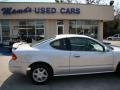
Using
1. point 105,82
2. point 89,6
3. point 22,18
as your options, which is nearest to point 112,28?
point 89,6

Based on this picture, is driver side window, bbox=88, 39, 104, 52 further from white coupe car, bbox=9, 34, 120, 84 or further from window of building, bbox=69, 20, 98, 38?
window of building, bbox=69, 20, 98, 38

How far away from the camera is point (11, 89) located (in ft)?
23.3

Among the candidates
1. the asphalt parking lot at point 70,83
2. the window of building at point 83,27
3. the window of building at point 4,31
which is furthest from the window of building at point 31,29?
the asphalt parking lot at point 70,83

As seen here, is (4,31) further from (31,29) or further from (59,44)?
(59,44)

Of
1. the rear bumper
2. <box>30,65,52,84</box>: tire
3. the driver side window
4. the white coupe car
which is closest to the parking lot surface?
<box>30,65,52,84</box>: tire

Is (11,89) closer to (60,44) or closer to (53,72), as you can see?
(53,72)

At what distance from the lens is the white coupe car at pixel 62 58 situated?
752 cm

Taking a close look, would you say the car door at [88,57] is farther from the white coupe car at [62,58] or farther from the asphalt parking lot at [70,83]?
the asphalt parking lot at [70,83]

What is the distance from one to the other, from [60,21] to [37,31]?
3.07 meters

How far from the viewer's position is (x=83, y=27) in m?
29.7

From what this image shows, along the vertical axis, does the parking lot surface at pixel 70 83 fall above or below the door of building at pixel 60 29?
below

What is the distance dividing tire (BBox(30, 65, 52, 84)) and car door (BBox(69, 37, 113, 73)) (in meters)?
0.83

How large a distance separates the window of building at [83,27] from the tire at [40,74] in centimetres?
2177

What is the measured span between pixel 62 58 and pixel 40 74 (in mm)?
873
